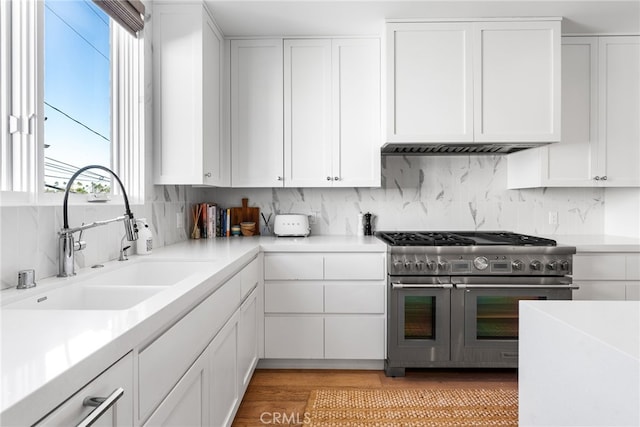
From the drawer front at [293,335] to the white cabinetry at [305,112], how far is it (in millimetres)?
968

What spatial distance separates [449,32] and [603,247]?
1.74 metres

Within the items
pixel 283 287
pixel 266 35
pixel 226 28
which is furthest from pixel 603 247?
pixel 226 28

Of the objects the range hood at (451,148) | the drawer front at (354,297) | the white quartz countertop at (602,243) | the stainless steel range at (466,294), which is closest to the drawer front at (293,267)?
the drawer front at (354,297)

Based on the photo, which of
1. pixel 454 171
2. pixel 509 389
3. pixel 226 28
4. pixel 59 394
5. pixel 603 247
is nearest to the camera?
pixel 59 394

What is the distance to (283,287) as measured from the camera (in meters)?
2.55

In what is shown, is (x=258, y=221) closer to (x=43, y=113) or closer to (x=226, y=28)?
(x=226, y=28)

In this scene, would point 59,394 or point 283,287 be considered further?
point 283,287

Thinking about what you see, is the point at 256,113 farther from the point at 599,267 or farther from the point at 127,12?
the point at 599,267

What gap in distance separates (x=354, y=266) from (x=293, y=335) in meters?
0.61

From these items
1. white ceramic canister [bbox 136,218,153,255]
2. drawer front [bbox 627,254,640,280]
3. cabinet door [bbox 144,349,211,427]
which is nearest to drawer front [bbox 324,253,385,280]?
white ceramic canister [bbox 136,218,153,255]

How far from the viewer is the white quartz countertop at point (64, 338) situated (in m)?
0.59

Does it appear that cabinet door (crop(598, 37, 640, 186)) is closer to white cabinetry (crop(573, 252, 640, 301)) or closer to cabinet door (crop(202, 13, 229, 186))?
white cabinetry (crop(573, 252, 640, 301))

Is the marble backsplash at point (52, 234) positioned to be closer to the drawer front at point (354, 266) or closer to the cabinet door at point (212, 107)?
the cabinet door at point (212, 107)

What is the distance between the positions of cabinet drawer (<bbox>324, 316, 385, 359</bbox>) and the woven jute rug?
0.27 metres
